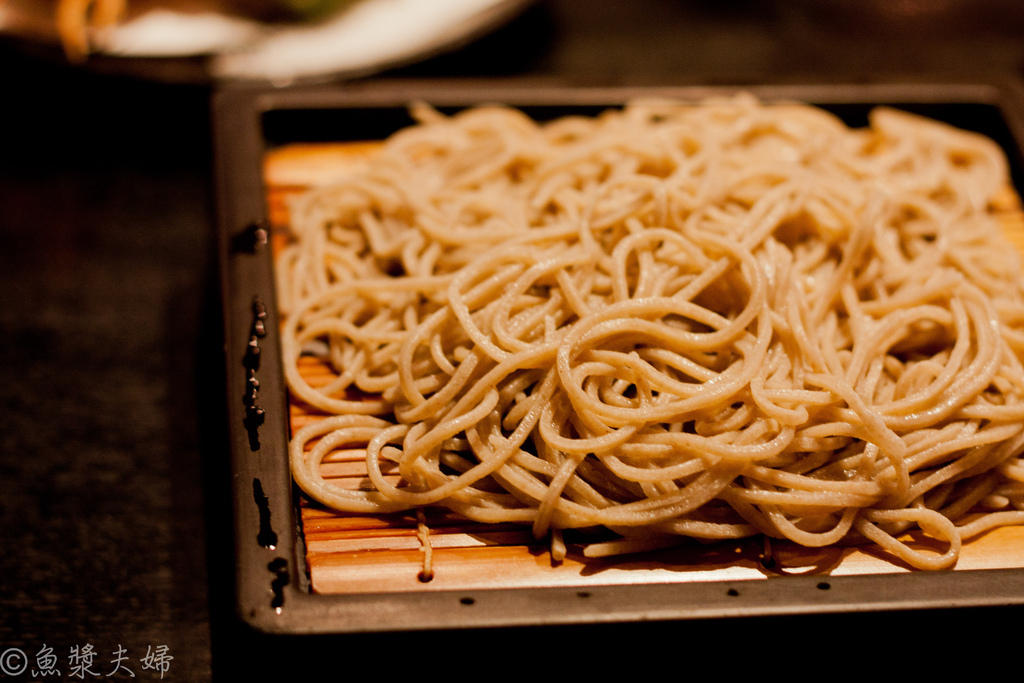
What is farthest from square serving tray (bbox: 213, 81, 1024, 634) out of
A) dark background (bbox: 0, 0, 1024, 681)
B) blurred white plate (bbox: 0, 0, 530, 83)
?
blurred white plate (bbox: 0, 0, 530, 83)

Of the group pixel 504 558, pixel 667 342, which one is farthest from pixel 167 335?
pixel 667 342

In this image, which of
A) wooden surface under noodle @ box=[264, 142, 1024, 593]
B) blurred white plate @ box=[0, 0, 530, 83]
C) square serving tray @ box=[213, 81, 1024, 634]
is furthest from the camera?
blurred white plate @ box=[0, 0, 530, 83]

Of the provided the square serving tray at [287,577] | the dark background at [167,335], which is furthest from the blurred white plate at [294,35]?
the square serving tray at [287,577]

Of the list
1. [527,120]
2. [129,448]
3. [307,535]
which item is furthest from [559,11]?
[307,535]

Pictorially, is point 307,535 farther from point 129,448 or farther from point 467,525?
point 129,448

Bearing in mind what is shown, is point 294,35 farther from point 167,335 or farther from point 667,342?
point 667,342

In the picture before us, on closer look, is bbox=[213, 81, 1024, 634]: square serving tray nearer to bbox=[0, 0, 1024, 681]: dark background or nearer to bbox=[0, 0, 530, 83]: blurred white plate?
bbox=[0, 0, 1024, 681]: dark background

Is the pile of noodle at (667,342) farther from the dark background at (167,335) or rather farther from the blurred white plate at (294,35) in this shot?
the blurred white plate at (294,35)
